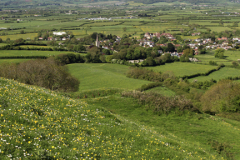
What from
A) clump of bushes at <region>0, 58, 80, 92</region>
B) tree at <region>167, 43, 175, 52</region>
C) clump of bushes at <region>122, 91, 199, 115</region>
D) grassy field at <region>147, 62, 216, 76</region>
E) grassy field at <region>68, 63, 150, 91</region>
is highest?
clump of bushes at <region>122, 91, 199, 115</region>

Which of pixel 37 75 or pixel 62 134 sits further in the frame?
pixel 37 75

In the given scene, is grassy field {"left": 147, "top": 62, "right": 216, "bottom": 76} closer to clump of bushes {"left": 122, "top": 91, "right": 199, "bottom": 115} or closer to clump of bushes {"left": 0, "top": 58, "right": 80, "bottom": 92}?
clump of bushes {"left": 0, "top": 58, "right": 80, "bottom": 92}

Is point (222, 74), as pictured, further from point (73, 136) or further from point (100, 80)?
point (73, 136)

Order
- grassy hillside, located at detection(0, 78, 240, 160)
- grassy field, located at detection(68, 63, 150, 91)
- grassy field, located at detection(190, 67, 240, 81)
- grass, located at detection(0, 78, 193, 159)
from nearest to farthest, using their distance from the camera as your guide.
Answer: grass, located at detection(0, 78, 193, 159), grassy hillside, located at detection(0, 78, 240, 160), grassy field, located at detection(68, 63, 150, 91), grassy field, located at detection(190, 67, 240, 81)

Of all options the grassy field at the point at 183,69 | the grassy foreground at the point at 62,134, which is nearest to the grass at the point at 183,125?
the grassy foreground at the point at 62,134

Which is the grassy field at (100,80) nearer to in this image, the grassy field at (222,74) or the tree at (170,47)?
the grassy field at (222,74)

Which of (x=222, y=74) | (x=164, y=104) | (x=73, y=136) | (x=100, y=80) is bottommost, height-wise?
(x=222, y=74)

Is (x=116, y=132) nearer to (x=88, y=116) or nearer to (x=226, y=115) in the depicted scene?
(x=88, y=116)

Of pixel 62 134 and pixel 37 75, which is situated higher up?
pixel 62 134

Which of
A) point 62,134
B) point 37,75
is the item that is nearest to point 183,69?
point 37,75

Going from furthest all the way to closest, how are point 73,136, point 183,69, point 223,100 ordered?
point 183,69 → point 223,100 → point 73,136

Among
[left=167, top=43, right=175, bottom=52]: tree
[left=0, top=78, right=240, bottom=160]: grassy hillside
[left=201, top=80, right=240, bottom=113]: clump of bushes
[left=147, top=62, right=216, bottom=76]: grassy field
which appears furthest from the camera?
[left=167, top=43, right=175, bottom=52]: tree

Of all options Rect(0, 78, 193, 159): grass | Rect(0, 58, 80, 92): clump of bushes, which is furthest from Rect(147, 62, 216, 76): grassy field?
Rect(0, 78, 193, 159): grass

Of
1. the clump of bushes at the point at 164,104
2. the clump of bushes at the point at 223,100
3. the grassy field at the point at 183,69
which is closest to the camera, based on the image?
the clump of bushes at the point at 164,104
